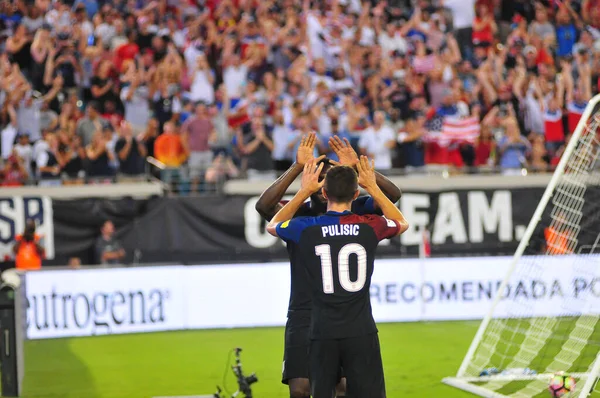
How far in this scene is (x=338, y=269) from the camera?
6.57 metres

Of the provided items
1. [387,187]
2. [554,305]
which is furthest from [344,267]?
[554,305]

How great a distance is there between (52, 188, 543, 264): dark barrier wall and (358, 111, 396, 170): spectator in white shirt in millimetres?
915

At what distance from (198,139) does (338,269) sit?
42.3 ft

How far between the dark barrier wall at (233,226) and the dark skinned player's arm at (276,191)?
38.5ft

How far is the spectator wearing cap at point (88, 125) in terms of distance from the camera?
1889cm

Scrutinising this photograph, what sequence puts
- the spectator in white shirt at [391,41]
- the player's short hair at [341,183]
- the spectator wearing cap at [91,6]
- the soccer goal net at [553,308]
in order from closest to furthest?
the player's short hair at [341,183], the soccer goal net at [553,308], the spectator wearing cap at [91,6], the spectator in white shirt at [391,41]

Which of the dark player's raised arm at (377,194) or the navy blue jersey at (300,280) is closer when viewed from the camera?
the dark player's raised arm at (377,194)

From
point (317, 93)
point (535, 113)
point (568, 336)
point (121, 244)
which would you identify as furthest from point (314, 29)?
point (568, 336)

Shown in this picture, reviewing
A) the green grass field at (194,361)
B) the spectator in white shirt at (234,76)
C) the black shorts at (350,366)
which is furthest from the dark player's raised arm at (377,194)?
the spectator in white shirt at (234,76)

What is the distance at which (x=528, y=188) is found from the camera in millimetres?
20000

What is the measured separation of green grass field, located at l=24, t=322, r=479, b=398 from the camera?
11.9 m

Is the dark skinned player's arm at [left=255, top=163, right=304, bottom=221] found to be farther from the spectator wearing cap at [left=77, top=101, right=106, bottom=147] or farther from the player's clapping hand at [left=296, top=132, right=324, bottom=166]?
the spectator wearing cap at [left=77, top=101, right=106, bottom=147]

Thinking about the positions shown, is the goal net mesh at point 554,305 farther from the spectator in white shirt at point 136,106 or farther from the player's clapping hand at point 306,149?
the spectator in white shirt at point 136,106

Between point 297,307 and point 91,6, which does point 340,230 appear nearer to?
point 297,307
